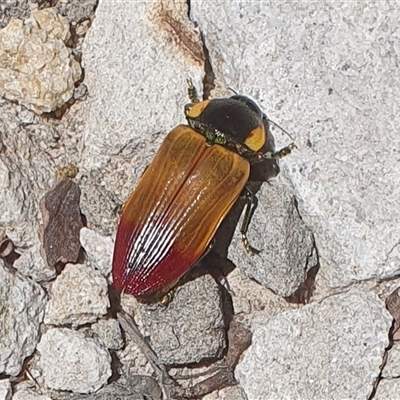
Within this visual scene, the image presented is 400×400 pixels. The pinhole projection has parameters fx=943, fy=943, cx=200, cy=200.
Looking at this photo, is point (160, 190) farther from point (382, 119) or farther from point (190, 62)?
point (382, 119)

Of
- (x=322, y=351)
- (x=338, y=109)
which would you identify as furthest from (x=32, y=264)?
(x=338, y=109)

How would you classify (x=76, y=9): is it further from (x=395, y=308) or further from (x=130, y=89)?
(x=395, y=308)

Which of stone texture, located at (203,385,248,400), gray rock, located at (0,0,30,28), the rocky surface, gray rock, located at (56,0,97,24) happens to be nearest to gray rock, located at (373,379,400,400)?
the rocky surface

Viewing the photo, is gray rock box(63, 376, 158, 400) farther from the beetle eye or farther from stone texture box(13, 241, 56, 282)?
the beetle eye

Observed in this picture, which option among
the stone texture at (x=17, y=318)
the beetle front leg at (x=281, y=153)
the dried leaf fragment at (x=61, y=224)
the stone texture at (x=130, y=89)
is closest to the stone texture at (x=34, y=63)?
the stone texture at (x=130, y=89)

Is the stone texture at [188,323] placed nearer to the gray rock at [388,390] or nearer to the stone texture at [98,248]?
the stone texture at [98,248]

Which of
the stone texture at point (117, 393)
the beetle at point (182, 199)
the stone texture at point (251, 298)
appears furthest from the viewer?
the stone texture at point (251, 298)

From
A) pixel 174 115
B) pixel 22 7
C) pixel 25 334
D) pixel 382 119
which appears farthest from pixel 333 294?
pixel 22 7
